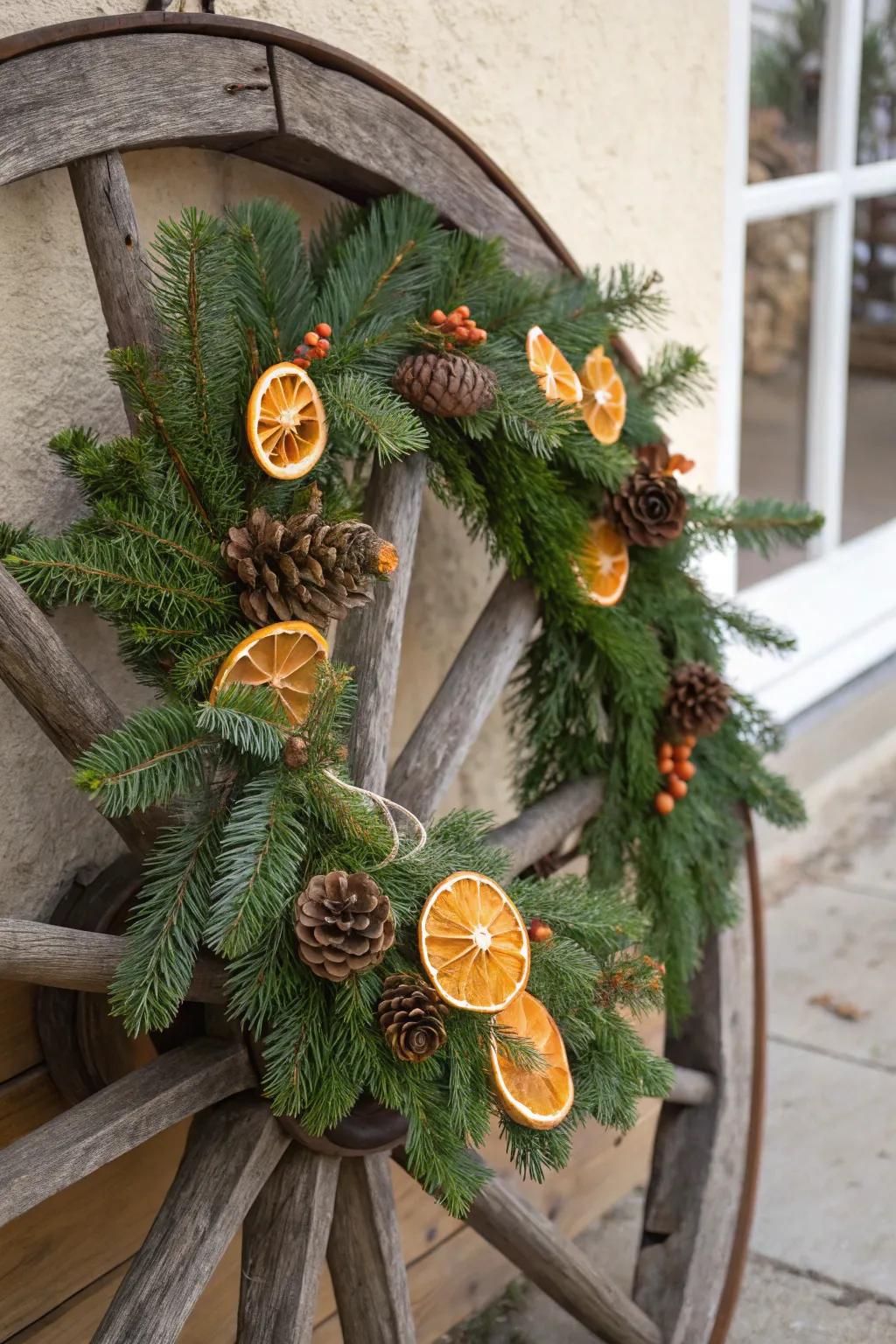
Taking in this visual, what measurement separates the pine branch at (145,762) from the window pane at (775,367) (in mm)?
1614

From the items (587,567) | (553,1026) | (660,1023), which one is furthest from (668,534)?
(660,1023)

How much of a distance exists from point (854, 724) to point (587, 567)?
4.45ft

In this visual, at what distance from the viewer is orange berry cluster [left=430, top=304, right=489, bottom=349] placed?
0.97 metres

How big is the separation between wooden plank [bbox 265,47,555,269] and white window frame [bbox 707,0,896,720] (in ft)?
2.33

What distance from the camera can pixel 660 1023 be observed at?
65.2 inches

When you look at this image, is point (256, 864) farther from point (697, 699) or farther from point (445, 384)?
point (697, 699)

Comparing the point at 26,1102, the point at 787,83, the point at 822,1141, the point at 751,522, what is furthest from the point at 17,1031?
the point at 787,83

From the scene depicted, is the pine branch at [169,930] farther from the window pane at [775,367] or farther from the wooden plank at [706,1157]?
the window pane at [775,367]

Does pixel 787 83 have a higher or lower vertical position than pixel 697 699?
higher

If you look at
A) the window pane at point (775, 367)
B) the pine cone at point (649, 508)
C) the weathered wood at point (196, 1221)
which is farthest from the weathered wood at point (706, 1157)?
the window pane at point (775, 367)

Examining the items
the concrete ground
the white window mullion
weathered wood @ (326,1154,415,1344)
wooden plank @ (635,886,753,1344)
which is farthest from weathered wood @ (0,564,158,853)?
the white window mullion

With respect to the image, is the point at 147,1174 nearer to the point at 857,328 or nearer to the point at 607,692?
the point at 607,692

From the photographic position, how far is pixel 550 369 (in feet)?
3.34

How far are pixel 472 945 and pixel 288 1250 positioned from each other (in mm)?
263
